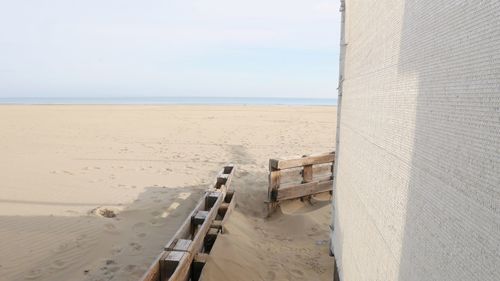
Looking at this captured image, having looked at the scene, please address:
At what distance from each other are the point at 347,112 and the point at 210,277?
188cm

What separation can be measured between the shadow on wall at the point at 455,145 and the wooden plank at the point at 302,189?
15.7ft

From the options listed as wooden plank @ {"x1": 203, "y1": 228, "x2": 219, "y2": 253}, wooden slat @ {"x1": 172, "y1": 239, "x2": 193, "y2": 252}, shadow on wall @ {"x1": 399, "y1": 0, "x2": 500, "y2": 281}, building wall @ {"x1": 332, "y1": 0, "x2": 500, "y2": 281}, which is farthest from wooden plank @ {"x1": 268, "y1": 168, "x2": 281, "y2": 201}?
shadow on wall @ {"x1": 399, "y1": 0, "x2": 500, "y2": 281}

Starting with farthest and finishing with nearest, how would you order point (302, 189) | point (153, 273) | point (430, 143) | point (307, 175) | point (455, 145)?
point (307, 175), point (302, 189), point (153, 273), point (430, 143), point (455, 145)

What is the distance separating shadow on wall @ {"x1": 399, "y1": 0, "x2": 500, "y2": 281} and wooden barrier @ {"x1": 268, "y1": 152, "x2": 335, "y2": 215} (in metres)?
4.63

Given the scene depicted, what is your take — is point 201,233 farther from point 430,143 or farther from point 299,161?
point 299,161

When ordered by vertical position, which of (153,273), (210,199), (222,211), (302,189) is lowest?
(302,189)

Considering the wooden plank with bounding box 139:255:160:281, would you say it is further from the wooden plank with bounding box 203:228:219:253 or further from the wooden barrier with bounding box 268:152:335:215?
the wooden barrier with bounding box 268:152:335:215

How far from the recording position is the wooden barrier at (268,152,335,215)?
6.15m

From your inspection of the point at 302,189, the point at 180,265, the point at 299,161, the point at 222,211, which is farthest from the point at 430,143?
the point at 302,189

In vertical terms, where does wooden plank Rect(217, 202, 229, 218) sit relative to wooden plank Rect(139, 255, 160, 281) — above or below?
below

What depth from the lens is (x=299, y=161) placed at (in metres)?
6.36

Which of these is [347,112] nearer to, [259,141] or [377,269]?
[377,269]

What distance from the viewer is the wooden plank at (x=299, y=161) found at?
19.9ft

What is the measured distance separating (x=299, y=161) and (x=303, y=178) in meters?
0.46
